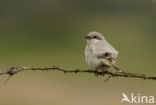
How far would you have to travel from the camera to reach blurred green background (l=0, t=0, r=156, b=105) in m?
1.67

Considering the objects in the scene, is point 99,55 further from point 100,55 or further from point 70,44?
point 70,44

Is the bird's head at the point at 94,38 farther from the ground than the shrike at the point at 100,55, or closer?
farther from the ground

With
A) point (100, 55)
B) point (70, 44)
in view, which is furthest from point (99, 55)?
point (70, 44)

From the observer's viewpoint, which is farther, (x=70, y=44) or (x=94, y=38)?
(x=70, y=44)

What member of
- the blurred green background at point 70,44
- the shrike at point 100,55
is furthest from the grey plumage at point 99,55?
the blurred green background at point 70,44

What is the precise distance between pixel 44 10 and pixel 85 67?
19.6 inches

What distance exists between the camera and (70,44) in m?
1.81

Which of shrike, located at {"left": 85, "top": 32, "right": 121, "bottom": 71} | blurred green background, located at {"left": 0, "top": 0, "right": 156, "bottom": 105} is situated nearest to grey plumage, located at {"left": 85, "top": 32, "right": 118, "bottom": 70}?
→ shrike, located at {"left": 85, "top": 32, "right": 121, "bottom": 71}

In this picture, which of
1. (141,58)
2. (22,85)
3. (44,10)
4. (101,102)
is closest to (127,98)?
(101,102)

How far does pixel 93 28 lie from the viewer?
1.73 metres

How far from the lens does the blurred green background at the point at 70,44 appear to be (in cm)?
167

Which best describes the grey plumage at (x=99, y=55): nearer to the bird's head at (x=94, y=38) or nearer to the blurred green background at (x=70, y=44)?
the bird's head at (x=94, y=38)

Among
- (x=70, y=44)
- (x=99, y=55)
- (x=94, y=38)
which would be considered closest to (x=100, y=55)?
(x=99, y=55)

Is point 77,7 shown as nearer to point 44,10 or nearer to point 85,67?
point 44,10
